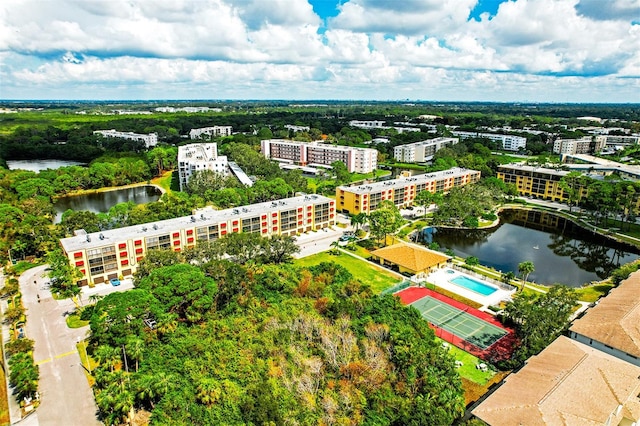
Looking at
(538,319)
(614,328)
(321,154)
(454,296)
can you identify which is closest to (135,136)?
(321,154)

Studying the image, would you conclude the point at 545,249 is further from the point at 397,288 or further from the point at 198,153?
the point at 198,153

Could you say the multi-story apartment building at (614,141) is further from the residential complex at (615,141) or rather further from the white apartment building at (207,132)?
the white apartment building at (207,132)

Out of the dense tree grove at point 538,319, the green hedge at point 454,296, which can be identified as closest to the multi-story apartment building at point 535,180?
the green hedge at point 454,296

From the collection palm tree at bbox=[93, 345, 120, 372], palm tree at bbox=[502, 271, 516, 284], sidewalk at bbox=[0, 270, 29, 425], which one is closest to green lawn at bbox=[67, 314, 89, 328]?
sidewalk at bbox=[0, 270, 29, 425]

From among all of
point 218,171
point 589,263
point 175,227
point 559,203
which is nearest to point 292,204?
point 175,227

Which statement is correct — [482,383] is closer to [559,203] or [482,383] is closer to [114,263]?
[114,263]

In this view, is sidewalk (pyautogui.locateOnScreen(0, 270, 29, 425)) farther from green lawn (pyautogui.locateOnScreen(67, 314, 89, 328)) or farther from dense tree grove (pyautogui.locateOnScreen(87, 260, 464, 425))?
dense tree grove (pyautogui.locateOnScreen(87, 260, 464, 425))

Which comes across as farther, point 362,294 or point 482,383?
point 362,294
